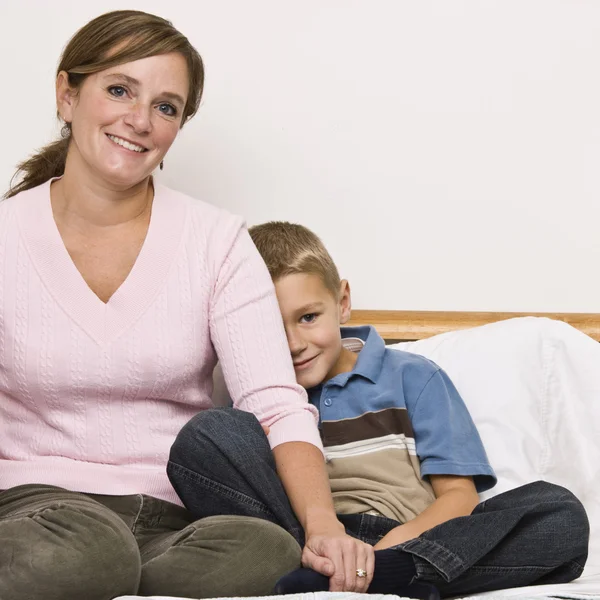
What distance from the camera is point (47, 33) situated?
1967 mm

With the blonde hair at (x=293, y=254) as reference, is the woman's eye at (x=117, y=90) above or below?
above

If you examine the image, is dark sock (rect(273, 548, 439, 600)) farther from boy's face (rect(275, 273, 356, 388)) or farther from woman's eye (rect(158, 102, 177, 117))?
woman's eye (rect(158, 102, 177, 117))

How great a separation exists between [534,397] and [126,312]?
0.69m

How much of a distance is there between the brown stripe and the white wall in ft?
1.67

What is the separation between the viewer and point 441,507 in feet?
4.54

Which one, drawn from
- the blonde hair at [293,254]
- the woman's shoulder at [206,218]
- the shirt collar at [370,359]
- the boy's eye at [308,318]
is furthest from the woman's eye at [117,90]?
the shirt collar at [370,359]

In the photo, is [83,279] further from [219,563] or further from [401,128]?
[401,128]

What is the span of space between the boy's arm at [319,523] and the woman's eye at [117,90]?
572 millimetres

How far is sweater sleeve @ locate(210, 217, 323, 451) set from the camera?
1.41 m

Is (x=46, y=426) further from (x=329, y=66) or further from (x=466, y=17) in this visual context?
(x=466, y=17)

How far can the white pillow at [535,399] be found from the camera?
158 cm

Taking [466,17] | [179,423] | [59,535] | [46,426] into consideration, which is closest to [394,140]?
[466,17]

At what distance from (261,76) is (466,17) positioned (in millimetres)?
423

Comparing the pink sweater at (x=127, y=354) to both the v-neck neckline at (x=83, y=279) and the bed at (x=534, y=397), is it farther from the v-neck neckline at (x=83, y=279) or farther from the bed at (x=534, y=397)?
the bed at (x=534, y=397)
